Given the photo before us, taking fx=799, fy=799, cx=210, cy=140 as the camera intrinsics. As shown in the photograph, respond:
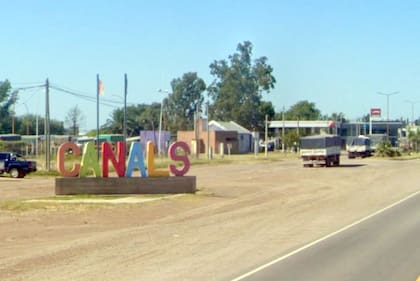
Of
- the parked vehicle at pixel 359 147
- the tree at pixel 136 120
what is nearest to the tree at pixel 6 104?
the tree at pixel 136 120

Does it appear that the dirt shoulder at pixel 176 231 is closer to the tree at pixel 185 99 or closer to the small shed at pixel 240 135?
the small shed at pixel 240 135

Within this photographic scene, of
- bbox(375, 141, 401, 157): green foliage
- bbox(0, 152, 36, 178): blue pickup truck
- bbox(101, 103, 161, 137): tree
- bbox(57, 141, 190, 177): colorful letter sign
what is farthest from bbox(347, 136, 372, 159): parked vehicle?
bbox(101, 103, 161, 137): tree

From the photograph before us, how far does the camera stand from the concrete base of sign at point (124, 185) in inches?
1453

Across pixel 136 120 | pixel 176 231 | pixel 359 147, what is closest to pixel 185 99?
pixel 136 120

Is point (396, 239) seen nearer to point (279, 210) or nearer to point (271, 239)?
point (271, 239)

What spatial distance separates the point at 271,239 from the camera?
19.6 meters

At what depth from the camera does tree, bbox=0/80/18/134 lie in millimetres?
136212

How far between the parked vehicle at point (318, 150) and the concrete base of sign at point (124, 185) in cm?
3371

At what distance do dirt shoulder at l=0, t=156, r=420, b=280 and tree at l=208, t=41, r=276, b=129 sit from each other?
108m

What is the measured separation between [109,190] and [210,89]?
397 ft

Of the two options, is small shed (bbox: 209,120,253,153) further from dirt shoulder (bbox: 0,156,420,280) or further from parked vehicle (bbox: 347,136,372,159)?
dirt shoulder (bbox: 0,156,420,280)

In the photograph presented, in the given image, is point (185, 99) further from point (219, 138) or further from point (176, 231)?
point (176, 231)

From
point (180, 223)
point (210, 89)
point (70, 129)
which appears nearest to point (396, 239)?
point (180, 223)

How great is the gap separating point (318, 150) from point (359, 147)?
26087 millimetres
